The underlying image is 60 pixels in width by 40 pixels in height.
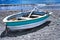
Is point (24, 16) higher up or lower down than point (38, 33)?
higher up

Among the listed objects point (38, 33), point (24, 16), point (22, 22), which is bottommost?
point (38, 33)

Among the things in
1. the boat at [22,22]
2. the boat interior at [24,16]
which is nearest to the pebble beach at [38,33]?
the boat at [22,22]

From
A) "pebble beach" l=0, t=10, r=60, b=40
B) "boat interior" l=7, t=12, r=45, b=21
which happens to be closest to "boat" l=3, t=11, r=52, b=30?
"boat interior" l=7, t=12, r=45, b=21

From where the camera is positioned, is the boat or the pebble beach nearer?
the pebble beach

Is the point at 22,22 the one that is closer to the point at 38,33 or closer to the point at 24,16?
the point at 38,33

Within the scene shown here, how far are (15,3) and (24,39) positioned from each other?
424 inches

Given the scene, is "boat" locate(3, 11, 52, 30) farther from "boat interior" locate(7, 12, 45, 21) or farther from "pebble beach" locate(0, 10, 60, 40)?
"pebble beach" locate(0, 10, 60, 40)

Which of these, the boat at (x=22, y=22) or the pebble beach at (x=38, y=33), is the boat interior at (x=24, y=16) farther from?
the pebble beach at (x=38, y=33)

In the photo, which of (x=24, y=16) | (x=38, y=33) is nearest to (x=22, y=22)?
(x=38, y=33)

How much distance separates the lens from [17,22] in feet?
30.0

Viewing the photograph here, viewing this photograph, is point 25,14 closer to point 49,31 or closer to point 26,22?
point 26,22

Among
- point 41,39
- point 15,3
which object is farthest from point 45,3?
point 41,39

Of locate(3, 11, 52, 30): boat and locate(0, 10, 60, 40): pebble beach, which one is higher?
locate(3, 11, 52, 30): boat

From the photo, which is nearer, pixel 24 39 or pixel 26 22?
pixel 24 39
